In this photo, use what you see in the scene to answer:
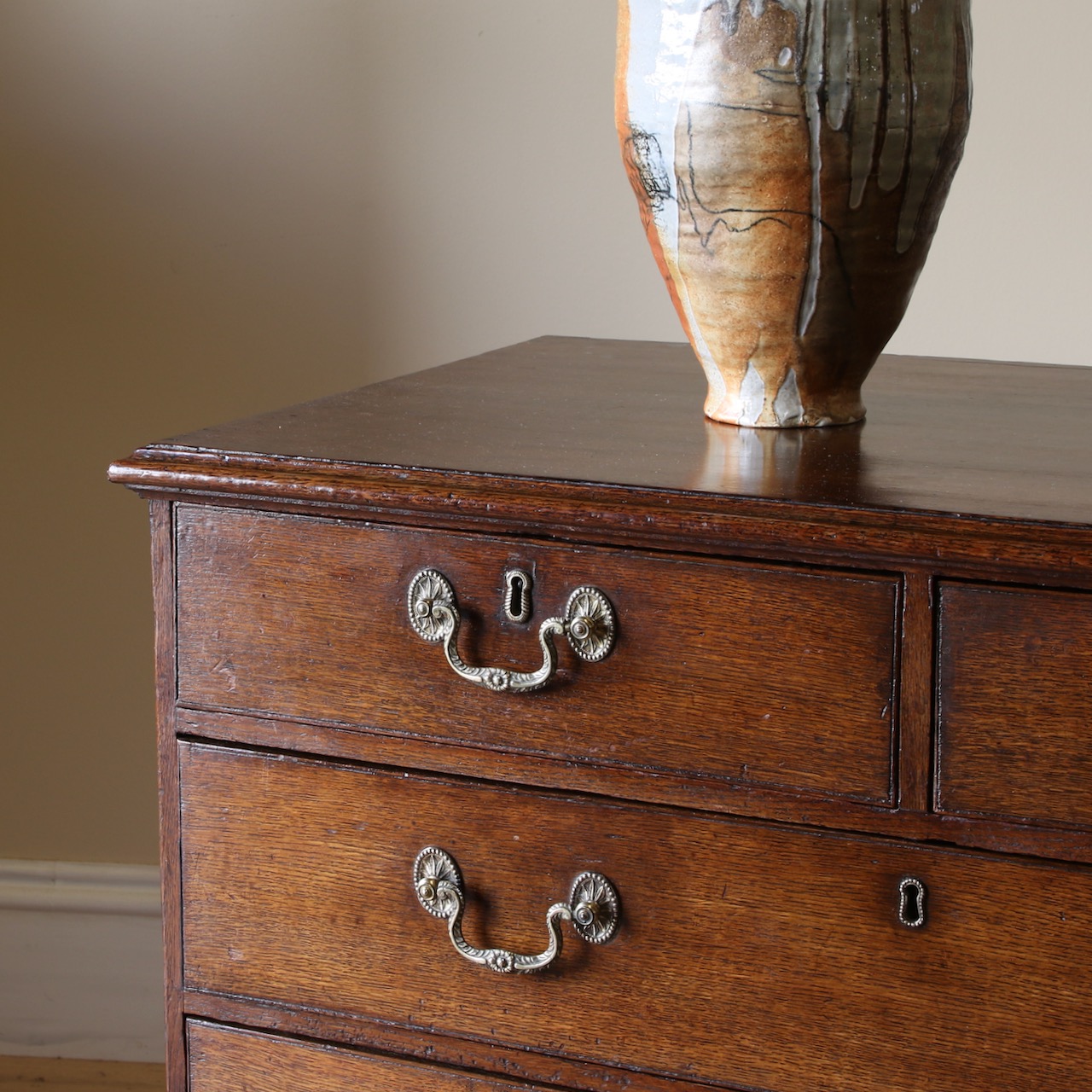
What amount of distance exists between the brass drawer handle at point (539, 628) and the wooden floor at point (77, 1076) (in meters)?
1.04

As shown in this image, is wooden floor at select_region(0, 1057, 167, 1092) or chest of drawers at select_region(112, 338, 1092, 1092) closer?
chest of drawers at select_region(112, 338, 1092, 1092)

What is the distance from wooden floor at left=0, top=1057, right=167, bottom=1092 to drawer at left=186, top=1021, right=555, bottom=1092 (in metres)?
0.79

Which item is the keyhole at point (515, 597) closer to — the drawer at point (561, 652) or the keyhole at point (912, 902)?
the drawer at point (561, 652)

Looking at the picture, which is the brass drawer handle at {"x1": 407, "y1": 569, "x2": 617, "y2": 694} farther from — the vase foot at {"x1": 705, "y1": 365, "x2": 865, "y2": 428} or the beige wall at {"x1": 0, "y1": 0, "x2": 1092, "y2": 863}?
the beige wall at {"x1": 0, "y1": 0, "x2": 1092, "y2": 863}

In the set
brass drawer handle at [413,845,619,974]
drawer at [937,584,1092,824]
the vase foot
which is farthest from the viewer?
the vase foot

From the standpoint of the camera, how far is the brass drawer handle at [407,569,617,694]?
28.7 inches

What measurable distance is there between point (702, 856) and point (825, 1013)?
0.10 m

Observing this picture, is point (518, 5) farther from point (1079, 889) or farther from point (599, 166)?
point (1079, 889)

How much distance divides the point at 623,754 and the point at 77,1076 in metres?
1.11

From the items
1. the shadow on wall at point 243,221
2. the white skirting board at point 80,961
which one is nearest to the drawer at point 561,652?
the shadow on wall at point 243,221

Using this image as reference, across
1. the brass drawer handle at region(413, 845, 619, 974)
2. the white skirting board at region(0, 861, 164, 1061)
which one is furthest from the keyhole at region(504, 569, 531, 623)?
the white skirting board at region(0, 861, 164, 1061)

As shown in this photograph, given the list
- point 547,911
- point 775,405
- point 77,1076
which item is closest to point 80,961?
point 77,1076

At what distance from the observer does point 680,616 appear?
0.72m

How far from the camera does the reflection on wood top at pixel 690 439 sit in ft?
2.35
